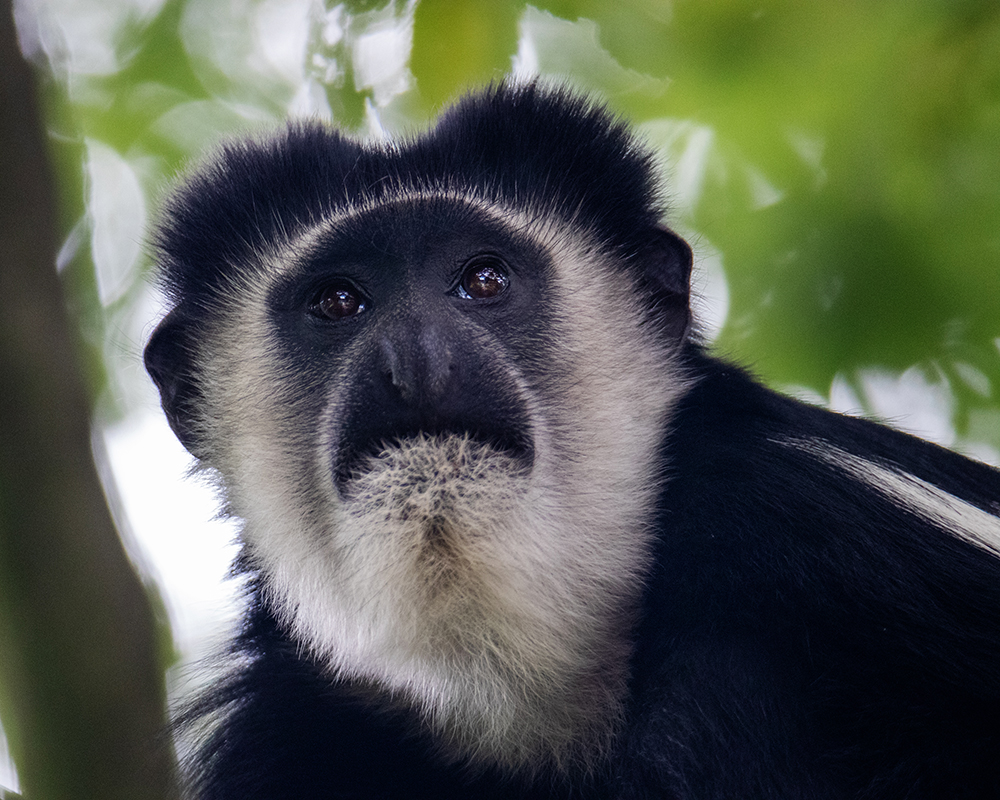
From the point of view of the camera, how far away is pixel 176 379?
8.28 feet

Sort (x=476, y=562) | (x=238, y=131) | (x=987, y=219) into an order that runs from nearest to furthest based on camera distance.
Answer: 1. (x=476, y=562)
2. (x=987, y=219)
3. (x=238, y=131)

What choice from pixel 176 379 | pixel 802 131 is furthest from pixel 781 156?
pixel 176 379

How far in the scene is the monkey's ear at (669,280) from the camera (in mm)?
2414

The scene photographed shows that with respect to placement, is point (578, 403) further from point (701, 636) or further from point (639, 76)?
point (639, 76)

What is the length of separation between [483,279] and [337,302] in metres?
0.30

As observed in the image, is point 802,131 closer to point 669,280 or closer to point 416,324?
point 669,280

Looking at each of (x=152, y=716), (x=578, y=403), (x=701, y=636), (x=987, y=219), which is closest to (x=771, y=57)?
(x=987, y=219)

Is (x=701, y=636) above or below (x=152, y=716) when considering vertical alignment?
above

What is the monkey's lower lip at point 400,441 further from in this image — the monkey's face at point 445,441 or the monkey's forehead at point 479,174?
the monkey's forehead at point 479,174

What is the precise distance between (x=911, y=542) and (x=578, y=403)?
0.68m

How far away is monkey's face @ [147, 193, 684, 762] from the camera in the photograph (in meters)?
1.90

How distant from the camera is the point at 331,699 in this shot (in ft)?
7.85

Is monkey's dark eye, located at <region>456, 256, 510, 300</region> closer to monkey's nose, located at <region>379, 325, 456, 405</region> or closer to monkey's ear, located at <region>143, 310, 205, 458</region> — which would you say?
monkey's nose, located at <region>379, 325, 456, 405</region>

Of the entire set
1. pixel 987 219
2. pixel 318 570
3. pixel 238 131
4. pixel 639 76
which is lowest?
pixel 318 570
